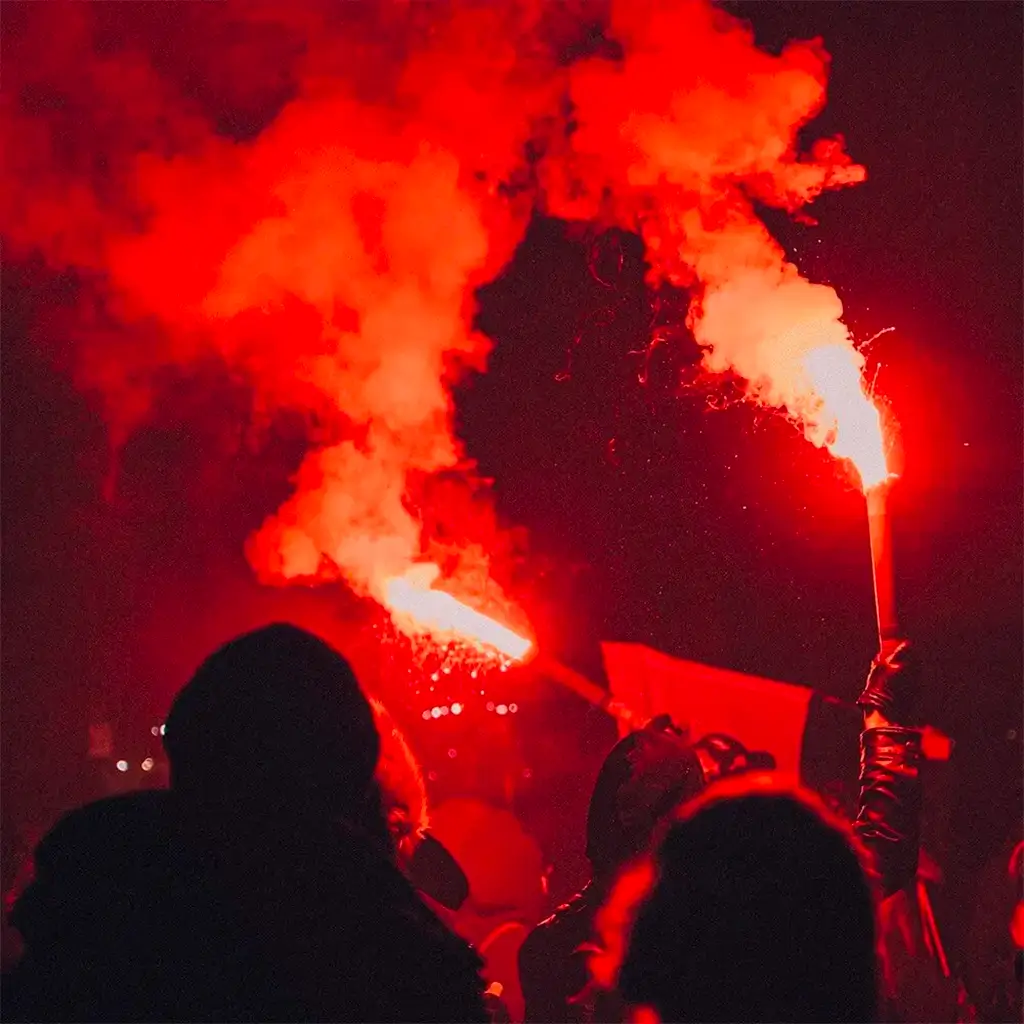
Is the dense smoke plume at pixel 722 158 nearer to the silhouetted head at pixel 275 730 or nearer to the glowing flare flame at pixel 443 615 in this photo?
the glowing flare flame at pixel 443 615

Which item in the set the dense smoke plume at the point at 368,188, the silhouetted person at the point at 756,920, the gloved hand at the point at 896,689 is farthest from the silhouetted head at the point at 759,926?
the dense smoke plume at the point at 368,188

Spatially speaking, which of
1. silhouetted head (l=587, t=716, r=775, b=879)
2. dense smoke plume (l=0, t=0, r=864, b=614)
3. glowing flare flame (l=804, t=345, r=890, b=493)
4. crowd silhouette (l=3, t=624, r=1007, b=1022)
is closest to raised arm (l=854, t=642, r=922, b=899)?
silhouetted head (l=587, t=716, r=775, b=879)

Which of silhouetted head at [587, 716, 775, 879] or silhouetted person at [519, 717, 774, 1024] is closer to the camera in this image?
silhouetted person at [519, 717, 774, 1024]

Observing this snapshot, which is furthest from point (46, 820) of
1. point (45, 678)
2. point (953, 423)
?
point (953, 423)

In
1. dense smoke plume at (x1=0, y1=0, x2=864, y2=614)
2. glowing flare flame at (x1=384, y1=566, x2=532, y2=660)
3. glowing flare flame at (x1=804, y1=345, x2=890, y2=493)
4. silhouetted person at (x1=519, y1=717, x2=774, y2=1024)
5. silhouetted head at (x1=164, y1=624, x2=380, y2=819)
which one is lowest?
silhouetted person at (x1=519, y1=717, x2=774, y2=1024)

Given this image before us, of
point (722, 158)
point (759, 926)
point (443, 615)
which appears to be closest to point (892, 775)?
point (759, 926)

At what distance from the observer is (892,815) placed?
3.09 metres

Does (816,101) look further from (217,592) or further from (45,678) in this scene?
(45,678)

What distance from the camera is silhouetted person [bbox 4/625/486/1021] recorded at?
1.71m

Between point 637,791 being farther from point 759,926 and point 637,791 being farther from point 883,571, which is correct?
point 759,926

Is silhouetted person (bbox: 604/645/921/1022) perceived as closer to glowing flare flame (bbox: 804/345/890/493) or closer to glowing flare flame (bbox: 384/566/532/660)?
glowing flare flame (bbox: 804/345/890/493)

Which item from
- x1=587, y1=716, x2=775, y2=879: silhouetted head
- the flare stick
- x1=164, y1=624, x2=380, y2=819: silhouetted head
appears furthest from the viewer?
x1=587, y1=716, x2=775, y2=879: silhouetted head

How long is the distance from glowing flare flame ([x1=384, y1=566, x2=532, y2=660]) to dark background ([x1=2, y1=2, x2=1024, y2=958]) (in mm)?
830

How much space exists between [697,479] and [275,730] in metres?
4.28
